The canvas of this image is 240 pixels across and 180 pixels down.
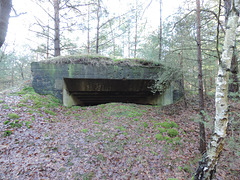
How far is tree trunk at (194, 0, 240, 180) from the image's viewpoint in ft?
7.22

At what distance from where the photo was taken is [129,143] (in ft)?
13.1

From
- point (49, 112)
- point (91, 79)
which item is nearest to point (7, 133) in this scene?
point (49, 112)

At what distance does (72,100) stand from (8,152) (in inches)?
198

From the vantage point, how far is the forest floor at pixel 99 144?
9.47 ft

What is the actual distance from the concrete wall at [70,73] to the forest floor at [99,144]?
0.90 meters

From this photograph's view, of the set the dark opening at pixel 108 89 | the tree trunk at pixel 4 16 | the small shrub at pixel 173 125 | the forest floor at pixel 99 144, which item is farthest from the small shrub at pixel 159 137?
the tree trunk at pixel 4 16

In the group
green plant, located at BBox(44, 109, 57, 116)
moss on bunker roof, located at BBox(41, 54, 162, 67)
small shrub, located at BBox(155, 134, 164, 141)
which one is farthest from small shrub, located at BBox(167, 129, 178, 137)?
green plant, located at BBox(44, 109, 57, 116)

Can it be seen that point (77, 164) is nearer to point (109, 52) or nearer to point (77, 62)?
point (77, 62)

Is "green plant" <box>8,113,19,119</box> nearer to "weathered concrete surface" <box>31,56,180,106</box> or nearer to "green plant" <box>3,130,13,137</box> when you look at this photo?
"green plant" <box>3,130,13,137</box>

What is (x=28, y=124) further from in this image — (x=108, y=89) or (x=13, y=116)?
(x=108, y=89)

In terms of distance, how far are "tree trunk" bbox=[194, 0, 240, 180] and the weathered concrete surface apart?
3931mm

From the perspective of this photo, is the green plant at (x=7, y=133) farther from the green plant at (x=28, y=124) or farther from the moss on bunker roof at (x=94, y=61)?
the moss on bunker roof at (x=94, y=61)

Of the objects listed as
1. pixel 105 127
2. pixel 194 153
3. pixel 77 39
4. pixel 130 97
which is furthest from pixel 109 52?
pixel 194 153

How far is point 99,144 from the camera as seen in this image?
3.76 metres
